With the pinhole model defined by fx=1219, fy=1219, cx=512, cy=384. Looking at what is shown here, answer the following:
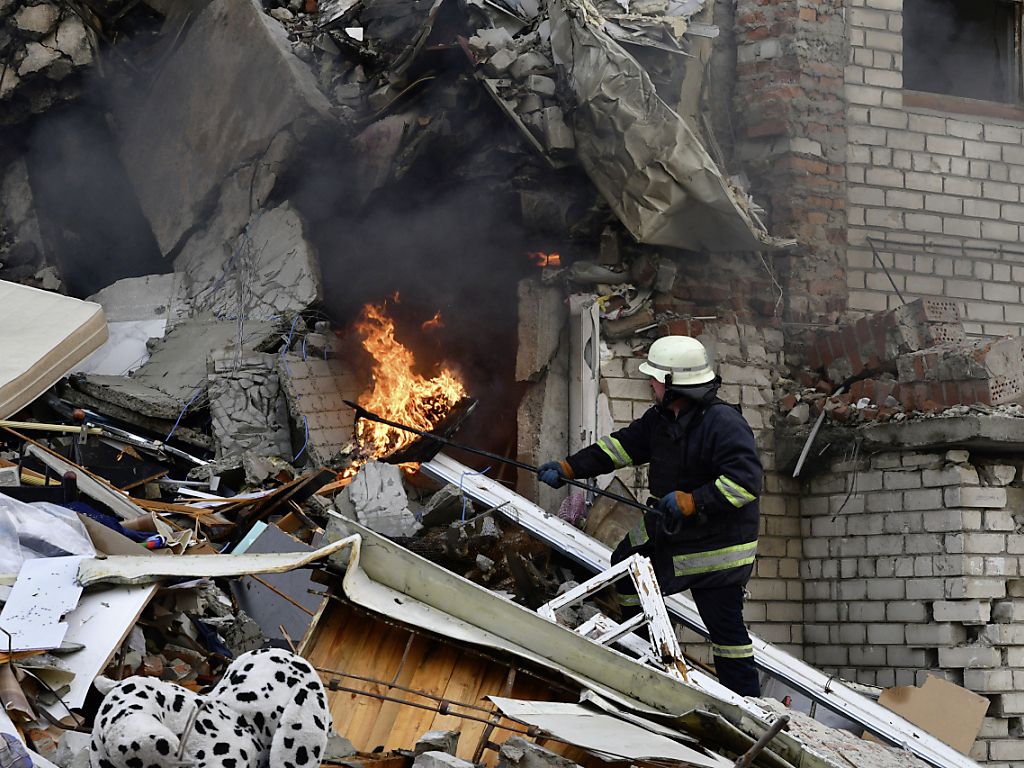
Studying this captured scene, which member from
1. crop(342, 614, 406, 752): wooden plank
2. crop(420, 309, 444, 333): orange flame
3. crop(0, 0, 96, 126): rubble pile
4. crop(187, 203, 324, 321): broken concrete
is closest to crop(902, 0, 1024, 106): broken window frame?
crop(420, 309, 444, 333): orange flame

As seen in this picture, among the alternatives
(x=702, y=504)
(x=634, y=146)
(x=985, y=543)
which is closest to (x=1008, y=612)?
(x=985, y=543)

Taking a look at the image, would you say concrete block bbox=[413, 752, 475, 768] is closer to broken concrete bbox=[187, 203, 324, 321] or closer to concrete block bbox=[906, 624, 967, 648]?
concrete block bbox=[906, 624, 967, 648]

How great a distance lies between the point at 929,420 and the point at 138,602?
4.46 meters

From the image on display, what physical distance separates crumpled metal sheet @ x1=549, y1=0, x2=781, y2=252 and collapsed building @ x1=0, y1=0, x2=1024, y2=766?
0.06ft

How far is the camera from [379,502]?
6.70m

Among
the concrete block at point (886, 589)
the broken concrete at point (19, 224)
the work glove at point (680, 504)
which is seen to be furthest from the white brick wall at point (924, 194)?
the broken concrete at point (19, 224)

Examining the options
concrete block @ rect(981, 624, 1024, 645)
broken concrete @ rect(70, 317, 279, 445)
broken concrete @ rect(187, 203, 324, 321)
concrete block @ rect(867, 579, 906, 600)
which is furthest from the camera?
broken concrete @ rect(187, 203, 324, 321)

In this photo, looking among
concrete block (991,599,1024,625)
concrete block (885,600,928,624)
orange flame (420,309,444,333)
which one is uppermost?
orange flame (420,309,444,333)

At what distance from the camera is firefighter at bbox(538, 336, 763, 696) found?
19.1 feet

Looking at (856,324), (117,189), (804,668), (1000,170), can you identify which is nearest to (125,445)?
(117,189)

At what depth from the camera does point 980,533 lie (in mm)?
6855

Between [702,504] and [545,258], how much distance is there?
2.37 meters

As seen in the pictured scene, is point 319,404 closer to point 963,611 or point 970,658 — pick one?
point 963,611

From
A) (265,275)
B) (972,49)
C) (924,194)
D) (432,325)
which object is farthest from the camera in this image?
(972,49)
